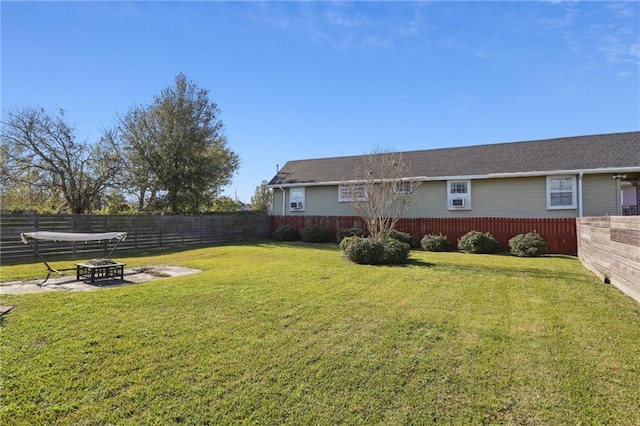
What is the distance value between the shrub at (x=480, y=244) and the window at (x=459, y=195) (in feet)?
10.6

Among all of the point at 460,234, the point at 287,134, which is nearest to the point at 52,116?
the point at 287,134

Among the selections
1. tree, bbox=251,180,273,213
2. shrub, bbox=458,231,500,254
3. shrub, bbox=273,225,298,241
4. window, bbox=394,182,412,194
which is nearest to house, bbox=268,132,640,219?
window, bbox=394,182,412,194

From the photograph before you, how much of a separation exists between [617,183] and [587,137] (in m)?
3.38

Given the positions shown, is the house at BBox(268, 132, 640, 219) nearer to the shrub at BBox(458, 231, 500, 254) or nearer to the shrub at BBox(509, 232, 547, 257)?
the shrub at BBox(458, 231, 500, 254)

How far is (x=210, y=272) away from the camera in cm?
855

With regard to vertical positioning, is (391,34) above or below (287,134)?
above

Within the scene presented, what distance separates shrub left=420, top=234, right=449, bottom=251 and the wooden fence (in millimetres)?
5090

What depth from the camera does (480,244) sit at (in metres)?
13.3

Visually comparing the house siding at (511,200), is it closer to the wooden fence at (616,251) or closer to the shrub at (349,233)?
the shrub at (349,233)

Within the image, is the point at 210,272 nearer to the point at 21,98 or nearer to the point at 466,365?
the point at 466,365

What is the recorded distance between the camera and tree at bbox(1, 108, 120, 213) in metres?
17.1

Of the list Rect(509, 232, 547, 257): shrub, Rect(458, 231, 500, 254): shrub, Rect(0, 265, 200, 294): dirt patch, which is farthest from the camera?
Rect(458, 231, 500, 254): shrub

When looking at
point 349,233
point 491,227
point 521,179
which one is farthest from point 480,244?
point 349,233

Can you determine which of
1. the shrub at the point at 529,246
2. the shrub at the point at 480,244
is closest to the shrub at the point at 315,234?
the shrub at the point at 480,244
